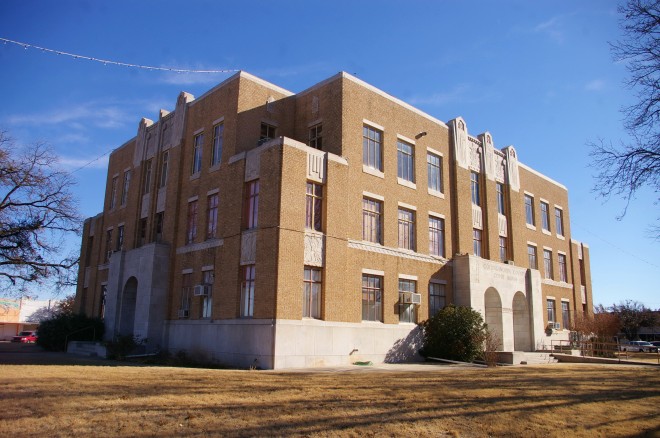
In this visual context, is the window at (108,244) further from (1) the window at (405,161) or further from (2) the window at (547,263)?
(2) the window at (547,263)

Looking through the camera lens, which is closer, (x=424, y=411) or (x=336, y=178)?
(x=424, y=411)

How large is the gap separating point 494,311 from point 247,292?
53.8 ft

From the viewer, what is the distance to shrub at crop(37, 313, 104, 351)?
106 feet

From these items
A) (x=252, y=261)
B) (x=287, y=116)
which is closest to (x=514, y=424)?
(x=252, y=261)

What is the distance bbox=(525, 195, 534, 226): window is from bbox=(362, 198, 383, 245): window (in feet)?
57.2

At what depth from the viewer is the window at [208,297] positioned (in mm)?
25562

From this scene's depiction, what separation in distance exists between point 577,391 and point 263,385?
27.8ft

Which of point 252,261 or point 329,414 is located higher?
point 252,261

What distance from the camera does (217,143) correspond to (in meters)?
27.9

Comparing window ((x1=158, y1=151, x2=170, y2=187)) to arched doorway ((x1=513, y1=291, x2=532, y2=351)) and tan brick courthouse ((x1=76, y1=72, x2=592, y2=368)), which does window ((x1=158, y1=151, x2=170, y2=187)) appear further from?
arched doorway ((x1=513, y1=291, x2=532, y2=351))

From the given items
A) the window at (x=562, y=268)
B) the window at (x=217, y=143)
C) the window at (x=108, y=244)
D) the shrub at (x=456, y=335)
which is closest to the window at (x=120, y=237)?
the window at (x=108, y=244)

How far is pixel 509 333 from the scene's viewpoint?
31891 millimetres

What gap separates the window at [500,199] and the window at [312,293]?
59.8 feet

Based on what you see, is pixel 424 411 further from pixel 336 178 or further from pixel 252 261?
pixel 336 178
